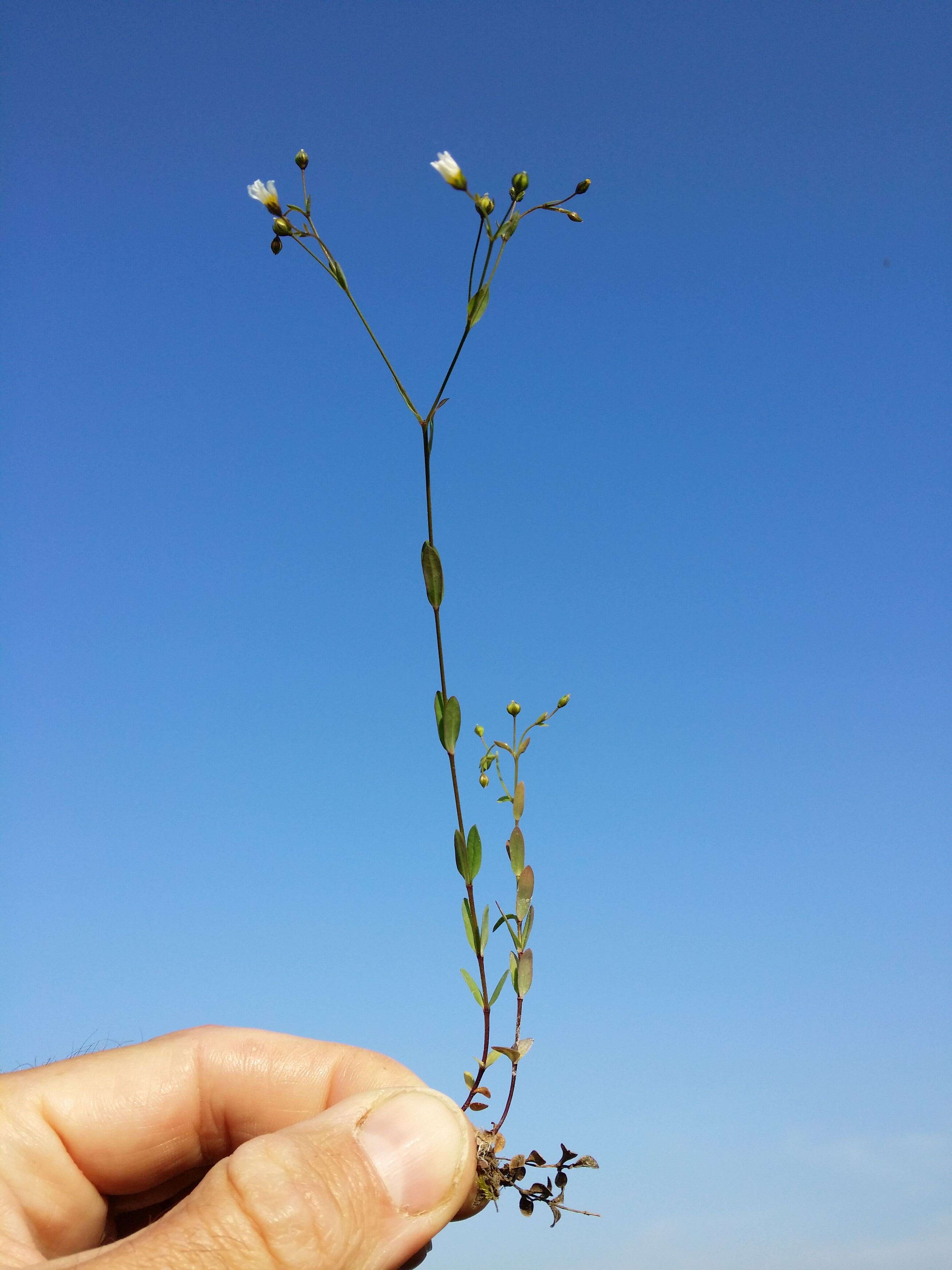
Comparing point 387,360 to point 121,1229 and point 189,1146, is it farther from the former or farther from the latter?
point 121,1229

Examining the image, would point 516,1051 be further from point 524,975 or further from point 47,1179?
point 47,1179

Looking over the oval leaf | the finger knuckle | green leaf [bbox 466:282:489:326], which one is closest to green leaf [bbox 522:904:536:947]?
the oval leaf

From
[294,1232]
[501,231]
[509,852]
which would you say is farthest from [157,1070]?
[501,231]

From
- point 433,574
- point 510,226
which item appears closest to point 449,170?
point 510,226

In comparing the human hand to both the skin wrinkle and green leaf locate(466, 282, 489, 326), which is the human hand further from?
green leaf locate(466, 282, 489, 326)

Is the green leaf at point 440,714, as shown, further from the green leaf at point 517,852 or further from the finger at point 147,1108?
the finger at point 147,1108

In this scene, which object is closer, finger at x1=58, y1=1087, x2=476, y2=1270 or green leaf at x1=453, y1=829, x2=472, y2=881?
finger at x1=58, y1=1087, x2=476, y2=1270
